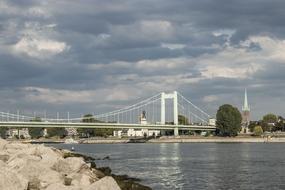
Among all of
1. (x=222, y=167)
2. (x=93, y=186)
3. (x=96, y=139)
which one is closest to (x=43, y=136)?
(x=96, y=139)

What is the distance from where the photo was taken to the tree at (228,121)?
12788 centimetres

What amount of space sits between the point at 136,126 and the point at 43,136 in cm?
6390

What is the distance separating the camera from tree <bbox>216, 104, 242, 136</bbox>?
128 metres

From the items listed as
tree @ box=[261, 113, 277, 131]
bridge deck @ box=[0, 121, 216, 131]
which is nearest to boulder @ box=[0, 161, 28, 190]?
bridge deck @ box=[0, 121, 216, 131]

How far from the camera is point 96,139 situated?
145500 mm

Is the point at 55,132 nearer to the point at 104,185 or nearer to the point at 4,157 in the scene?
the point at 4,157

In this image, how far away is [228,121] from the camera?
128m

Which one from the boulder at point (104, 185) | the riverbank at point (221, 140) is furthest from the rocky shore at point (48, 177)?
the riverbank at point (221, 140)

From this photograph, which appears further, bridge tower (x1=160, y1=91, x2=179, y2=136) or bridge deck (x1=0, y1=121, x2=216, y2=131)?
bridge tower (x1=160, y1=91, x2=179, y2=136)

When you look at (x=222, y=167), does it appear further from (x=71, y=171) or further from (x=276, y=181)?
(x=71, y=171)

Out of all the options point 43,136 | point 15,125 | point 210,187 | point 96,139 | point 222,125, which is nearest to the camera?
point 210,187

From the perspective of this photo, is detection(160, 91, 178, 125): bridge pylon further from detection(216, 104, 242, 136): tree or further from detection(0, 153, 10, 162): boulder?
detection(0, 153, 10, 162): boulder

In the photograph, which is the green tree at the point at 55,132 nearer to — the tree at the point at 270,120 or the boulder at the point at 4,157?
the tree at the point at 270,120

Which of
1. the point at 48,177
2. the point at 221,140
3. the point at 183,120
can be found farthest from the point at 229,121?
the point at 48,177
